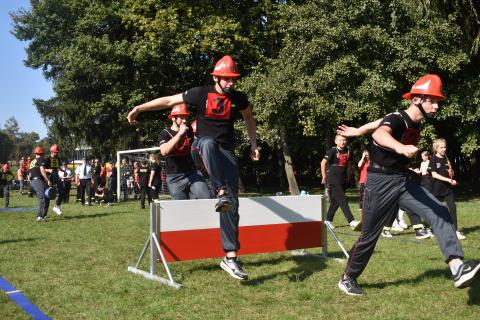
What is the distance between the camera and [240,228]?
274 inches

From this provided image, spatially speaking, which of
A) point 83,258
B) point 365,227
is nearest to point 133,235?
point 83,258

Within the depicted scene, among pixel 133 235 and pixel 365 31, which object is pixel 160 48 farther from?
pixel 133 235

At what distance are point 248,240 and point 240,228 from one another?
7.9 inches

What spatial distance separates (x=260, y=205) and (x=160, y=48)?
21797 millimetres

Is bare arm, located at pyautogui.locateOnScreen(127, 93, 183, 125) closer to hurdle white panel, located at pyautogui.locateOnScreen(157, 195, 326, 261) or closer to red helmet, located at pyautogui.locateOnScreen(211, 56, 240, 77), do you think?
red helmet, located at pyautogui.locateOnScreen(211, 56, 240, 77)

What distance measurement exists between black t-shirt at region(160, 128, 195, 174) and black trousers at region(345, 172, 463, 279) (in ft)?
10.1

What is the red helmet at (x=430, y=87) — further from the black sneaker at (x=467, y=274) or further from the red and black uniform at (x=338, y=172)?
the red and black uniform at (x=338, y=172)

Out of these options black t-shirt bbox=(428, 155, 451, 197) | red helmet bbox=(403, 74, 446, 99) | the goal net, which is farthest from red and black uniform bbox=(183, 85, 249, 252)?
the goal net

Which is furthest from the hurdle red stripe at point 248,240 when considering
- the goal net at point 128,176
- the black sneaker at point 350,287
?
the goal net at point 128,176

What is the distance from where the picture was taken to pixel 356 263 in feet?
18.4

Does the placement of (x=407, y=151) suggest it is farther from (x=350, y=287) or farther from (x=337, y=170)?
(x=337, y=170)

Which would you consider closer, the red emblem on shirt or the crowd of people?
the crowd of people

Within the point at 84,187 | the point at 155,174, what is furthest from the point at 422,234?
the point at 84,187

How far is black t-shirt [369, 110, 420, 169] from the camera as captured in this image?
16.9 ft
